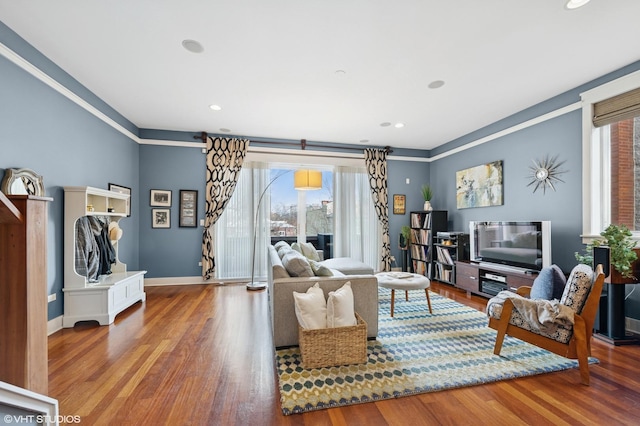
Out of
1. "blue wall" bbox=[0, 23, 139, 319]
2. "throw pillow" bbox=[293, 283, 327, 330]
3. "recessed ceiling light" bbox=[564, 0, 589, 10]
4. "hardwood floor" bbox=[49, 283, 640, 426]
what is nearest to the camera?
"hardwood floor" bbox=[49, 283, 640, 426]

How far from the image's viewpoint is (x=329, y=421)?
5.40ft

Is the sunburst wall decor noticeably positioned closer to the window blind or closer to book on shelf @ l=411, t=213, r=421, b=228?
→ the window blind

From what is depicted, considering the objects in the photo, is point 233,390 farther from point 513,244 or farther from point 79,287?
point 513,244

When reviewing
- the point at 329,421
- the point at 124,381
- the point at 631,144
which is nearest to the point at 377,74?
the point at 631,144

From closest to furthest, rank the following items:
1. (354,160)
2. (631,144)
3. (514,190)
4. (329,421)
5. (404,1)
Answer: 1. (329,421)
2. (404,1)
3. (631,144)
4. (514,190)
5. (354,160)

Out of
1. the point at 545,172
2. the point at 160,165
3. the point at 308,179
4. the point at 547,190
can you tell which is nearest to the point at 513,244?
the point at 547,190

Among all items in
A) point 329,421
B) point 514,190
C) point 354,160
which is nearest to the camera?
point 329,421

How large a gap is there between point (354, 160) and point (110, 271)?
456 cm

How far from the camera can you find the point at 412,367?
2.21 m

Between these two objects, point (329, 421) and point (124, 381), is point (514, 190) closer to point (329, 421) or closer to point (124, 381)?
point (329, 421)

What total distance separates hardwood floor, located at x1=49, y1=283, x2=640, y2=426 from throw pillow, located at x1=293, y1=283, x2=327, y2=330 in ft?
1.50

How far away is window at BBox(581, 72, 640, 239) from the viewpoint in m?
2.93

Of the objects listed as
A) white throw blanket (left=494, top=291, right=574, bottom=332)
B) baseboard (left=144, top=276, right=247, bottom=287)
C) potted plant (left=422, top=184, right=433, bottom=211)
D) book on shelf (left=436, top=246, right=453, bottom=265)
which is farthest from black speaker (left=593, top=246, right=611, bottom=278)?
baseboard (left=144, top=276, right=247, bottom=287)

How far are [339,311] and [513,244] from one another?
2995mm
